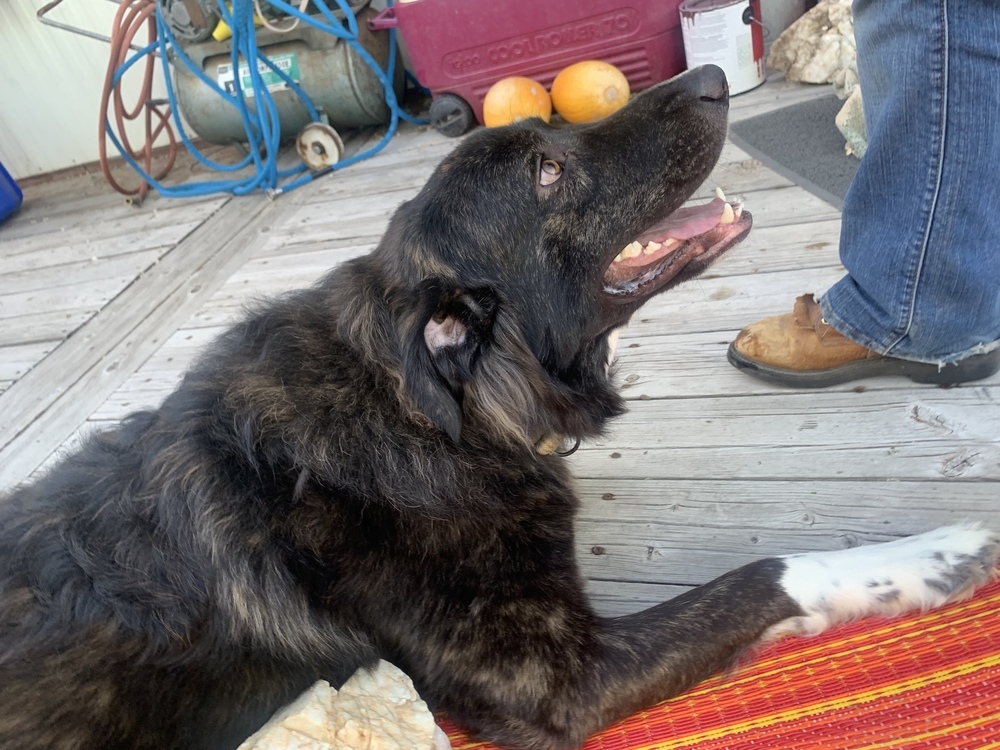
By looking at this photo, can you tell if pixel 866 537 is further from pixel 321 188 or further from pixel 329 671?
pixel 321 188

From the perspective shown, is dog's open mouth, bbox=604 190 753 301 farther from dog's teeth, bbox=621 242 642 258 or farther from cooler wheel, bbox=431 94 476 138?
cooler wheel, bbox=431 94 476 138

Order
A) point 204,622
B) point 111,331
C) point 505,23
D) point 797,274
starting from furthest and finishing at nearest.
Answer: point 505,23
point 111,331
point 797,274
point 204,622

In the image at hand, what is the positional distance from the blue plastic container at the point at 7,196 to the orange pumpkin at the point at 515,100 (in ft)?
13.8

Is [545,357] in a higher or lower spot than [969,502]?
higher

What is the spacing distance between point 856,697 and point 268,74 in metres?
5.08

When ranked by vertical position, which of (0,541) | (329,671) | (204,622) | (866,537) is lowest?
(866,537)

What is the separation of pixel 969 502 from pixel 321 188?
405cm

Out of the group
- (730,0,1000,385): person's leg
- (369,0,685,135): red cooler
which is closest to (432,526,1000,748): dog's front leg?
(730,0,1000,385): person's leg

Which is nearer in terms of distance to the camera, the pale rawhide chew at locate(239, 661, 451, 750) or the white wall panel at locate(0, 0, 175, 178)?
the pale rawhide chew at locate(239, 661, 451, 750)

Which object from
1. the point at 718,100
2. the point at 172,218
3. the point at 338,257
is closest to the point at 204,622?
the point at 718,100

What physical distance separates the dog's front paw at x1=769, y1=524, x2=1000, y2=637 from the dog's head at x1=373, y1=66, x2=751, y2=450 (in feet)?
1.91

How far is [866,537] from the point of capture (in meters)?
1.63

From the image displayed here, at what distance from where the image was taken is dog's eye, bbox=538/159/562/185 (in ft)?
5.31

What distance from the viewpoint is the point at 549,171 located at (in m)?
1.62
